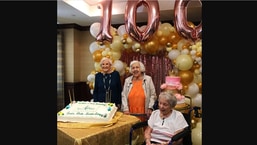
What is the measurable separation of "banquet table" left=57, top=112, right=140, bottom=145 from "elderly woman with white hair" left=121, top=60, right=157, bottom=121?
736 mm

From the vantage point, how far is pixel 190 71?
3939 millimetres

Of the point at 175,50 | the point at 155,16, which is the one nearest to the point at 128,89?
the point at 155,16

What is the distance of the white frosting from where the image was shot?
212 centimetres

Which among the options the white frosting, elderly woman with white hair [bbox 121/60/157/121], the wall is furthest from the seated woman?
the wall

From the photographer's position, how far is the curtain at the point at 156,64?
483 centimetres

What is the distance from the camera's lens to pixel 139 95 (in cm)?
299

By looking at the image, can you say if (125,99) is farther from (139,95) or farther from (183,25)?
(183,25)

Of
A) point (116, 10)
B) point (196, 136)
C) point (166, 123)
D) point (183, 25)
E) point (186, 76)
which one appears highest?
point (116, 10)

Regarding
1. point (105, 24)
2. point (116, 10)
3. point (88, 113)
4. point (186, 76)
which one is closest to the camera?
point (88, 113)

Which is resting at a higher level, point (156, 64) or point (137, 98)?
point (156, 64)

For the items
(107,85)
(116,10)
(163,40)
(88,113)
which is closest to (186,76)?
(163,40)

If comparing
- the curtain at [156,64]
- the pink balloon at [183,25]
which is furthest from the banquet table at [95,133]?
the curtain at [156,64]

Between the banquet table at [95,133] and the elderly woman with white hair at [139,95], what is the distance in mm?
736

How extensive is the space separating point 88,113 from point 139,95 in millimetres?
951
